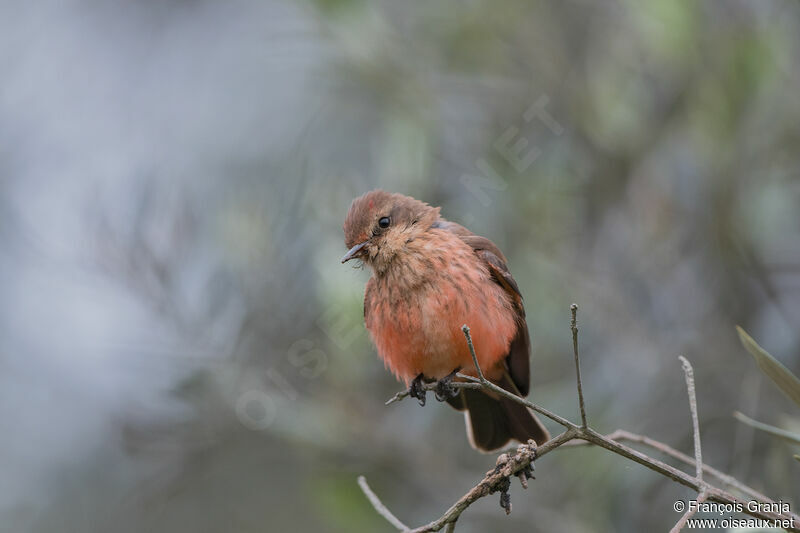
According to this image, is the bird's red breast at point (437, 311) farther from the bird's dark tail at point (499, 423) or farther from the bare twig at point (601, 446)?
the bare twig at point (601, 446)

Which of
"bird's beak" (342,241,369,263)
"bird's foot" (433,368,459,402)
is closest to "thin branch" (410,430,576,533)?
"bird's foot" (433,368,459,402)

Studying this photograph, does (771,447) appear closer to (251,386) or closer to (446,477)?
(446,477)

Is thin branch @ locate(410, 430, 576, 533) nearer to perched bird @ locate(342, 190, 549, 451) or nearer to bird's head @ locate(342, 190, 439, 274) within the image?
perched bird @ locate(342, 190, 549, 451)

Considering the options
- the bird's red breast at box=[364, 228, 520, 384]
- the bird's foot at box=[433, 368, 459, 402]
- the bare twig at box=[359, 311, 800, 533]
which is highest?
the bird's red breast at box=[364, 228, 520, 384]

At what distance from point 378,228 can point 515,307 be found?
2.10 feet

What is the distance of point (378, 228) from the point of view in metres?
3.73

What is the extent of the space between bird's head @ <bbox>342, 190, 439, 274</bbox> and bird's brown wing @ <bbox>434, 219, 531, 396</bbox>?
0.19 metres

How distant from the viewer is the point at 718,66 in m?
4.46

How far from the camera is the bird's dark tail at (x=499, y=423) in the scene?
3.86 meters

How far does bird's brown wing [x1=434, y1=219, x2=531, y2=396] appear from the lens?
3.74m

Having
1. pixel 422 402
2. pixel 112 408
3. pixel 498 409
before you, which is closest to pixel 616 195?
pixel 498 409

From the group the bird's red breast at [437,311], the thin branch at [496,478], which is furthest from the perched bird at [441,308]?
the thin branch at [496,478]

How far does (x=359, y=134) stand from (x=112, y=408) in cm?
241

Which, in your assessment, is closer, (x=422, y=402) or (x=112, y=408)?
(x=422, y=402)
